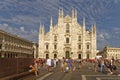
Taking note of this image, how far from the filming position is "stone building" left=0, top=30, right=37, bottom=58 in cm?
8275

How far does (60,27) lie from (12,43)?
16.3 m

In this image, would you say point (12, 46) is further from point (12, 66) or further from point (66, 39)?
point (12, 66)

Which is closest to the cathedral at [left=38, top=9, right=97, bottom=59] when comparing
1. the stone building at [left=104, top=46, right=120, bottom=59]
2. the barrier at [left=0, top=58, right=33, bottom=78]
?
the barrier at [left=0, top=58, right=33, bottom=78]

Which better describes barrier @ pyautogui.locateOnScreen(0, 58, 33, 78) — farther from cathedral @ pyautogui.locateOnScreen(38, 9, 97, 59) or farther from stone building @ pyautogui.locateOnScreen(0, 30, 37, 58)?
cathedral @ pyautogui.locateOnScreen(38, 9, 97, 59)

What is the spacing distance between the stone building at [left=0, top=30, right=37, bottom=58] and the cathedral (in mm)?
8609

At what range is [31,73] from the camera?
77.7 feet

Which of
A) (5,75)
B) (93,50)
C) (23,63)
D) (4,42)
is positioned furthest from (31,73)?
(93,50)

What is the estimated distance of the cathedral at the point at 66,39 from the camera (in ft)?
315

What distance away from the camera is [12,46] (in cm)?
9438

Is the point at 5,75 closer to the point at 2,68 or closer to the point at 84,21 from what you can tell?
the point at 2,68

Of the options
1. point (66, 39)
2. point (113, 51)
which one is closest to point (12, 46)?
point (66, 39)

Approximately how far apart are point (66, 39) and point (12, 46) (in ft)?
57.8

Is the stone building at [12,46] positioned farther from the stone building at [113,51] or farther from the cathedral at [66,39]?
the stone building at [113,51]

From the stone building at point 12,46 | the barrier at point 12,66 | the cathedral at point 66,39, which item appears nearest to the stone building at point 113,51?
the stone building at point 12,46
